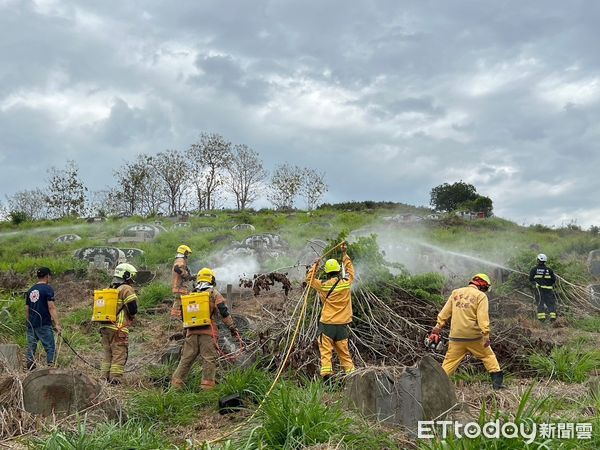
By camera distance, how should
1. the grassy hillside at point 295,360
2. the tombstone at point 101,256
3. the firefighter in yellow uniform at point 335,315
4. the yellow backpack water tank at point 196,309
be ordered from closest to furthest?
the grassy hillside at point 295,360 → the yellow backpack water tank at point 196,309 → the firefighter in yellow uniform at point 335,315 → the tombstone at point 101,256

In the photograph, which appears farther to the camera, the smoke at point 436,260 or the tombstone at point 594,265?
the tombstone at point 594,265

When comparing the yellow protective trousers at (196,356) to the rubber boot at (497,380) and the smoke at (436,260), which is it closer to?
the rubber boot at (497,380)

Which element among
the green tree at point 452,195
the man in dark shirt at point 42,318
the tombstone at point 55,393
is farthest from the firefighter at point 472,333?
the green tree at point 452,195

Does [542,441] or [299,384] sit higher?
[542,441]

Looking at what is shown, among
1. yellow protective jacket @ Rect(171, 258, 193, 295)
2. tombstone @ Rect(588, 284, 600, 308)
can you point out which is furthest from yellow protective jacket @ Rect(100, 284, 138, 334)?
tombstone @ Rect(588, 284, 600, 308)

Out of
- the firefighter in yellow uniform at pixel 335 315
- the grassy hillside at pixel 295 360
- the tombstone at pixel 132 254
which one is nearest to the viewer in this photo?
the grassy hillside at pixel 295 360

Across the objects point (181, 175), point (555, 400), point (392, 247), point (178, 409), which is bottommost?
point (178, 409)

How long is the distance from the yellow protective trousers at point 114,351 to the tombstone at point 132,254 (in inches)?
397

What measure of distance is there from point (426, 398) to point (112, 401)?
3.13 m

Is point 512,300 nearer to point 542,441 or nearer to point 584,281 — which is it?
point 584,281

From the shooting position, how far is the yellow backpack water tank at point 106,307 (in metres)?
7.83

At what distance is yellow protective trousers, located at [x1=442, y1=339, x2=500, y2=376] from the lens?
6.70 m

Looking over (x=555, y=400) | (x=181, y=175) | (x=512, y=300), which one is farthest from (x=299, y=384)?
(x=181, y=175)

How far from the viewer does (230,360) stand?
798 centimetres
